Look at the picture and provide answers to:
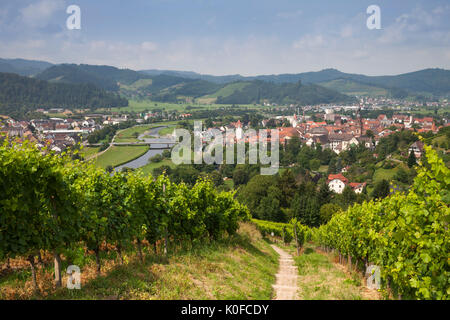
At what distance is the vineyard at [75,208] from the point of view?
16.1 feet

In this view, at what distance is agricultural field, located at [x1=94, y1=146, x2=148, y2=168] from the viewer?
57.9 m

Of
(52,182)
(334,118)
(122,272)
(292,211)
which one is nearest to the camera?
(52,182)

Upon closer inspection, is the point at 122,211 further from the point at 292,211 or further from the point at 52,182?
the point at 292,211

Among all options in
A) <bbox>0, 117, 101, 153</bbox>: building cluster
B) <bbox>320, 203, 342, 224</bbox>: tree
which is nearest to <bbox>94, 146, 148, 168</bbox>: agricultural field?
<bbox>0, 117, 101, 153</bbox>: building cluster

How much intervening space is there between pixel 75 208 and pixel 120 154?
6408 cm

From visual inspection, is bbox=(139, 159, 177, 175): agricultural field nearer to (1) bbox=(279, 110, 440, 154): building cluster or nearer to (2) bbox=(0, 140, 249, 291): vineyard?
(1) bbox=(279, 110, 440, 154): building cluster

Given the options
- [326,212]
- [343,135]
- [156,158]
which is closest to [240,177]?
[156,158]

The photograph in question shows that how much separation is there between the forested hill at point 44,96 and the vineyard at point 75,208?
136 meters

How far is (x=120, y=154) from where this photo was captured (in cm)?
6675

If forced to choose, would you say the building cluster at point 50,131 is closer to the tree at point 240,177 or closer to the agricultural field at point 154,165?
the agricultural field at point 154,165

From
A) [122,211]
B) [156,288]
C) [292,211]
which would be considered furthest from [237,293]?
[292,211]

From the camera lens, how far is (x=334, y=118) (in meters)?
173

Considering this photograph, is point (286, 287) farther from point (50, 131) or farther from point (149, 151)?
point (50, 131)
